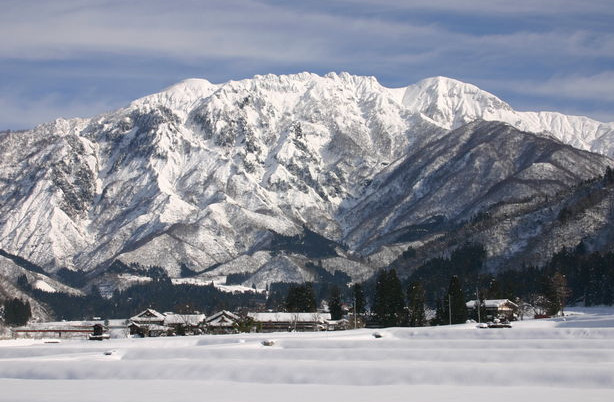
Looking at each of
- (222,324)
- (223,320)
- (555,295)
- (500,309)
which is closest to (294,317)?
(223,320)

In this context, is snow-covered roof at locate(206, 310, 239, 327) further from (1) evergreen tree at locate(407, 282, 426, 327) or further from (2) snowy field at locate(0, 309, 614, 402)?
(2) snowy field at locate(0, 309, 614, 402)

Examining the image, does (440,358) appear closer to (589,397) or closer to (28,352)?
(589,397)

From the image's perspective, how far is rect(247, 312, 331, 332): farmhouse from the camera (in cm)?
18800

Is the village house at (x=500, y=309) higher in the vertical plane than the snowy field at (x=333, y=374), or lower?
higher

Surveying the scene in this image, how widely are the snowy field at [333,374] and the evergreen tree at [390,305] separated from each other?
257ft

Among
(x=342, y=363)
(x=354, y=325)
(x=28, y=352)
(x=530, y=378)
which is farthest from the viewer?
(x=354, y=325)

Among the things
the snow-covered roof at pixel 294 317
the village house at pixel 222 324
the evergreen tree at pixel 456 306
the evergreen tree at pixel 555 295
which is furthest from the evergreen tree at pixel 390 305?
the evergreen tree at pixel 555 295

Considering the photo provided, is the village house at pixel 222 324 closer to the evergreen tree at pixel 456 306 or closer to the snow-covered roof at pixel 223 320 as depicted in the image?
the snow-covered roof at pixel 223 320

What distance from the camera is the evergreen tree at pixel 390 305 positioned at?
174375 mm

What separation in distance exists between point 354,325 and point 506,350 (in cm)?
10406

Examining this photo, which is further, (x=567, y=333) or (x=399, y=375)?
(x=567, y=333)

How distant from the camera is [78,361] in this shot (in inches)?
3191

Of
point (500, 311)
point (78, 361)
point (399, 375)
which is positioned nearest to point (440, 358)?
point (399, 375)

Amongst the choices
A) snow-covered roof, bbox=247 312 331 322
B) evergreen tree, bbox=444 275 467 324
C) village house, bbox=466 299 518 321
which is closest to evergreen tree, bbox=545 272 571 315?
village house, bbox=466 299 518 321
